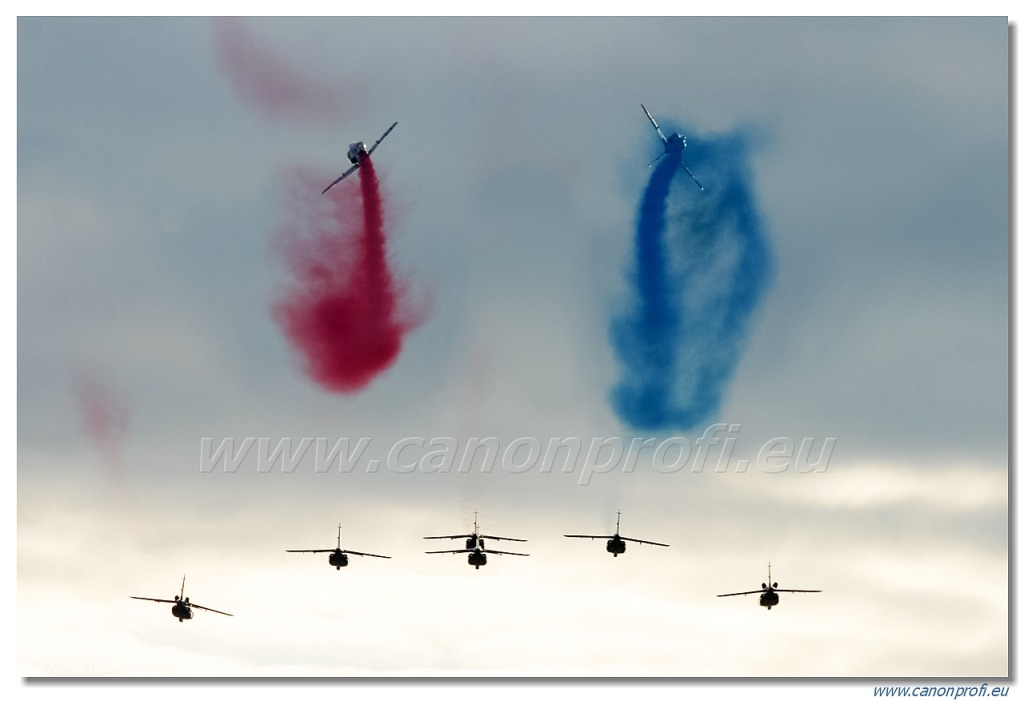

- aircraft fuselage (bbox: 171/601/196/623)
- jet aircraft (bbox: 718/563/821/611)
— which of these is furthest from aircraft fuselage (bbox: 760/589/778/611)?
aircraft fuselage (bbox: 171/601/196/623)

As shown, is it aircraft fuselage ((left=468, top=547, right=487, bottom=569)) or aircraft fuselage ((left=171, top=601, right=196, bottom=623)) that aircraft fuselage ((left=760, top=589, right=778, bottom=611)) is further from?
aircraft fuselage ((left=171, top=601, right=196, bottom=623))

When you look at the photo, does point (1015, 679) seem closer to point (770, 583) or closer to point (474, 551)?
point (770, 583)

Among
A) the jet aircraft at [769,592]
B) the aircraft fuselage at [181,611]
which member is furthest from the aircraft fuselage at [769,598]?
the aircraft fuselage at [181,611]

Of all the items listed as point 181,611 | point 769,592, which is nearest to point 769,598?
point 769,592

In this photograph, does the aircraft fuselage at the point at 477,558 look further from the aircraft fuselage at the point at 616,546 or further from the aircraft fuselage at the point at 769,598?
the aircraft fuselage at the point at 769,598

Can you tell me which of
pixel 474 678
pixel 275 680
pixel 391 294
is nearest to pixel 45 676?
pixel 275 680

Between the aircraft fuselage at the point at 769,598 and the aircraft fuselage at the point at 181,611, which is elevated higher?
the aircraft fuselage at the point at 769,598

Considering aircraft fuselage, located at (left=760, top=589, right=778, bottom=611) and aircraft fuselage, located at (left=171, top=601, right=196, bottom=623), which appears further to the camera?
aircraft fuselage, located at (left=760, top=589, right=778, bottom=611)

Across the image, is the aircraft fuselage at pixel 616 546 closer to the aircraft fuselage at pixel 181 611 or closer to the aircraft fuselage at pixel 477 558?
the aircraft fuselage at pixel 477 558

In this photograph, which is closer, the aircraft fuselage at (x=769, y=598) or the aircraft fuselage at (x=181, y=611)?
the aircraft fuselage at (x=181, y=611)

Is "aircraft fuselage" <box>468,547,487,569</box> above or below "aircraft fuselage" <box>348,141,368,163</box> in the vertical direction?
below

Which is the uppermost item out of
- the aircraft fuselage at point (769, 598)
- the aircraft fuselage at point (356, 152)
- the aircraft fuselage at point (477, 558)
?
the aircraft fuselage at point (356, 152)
